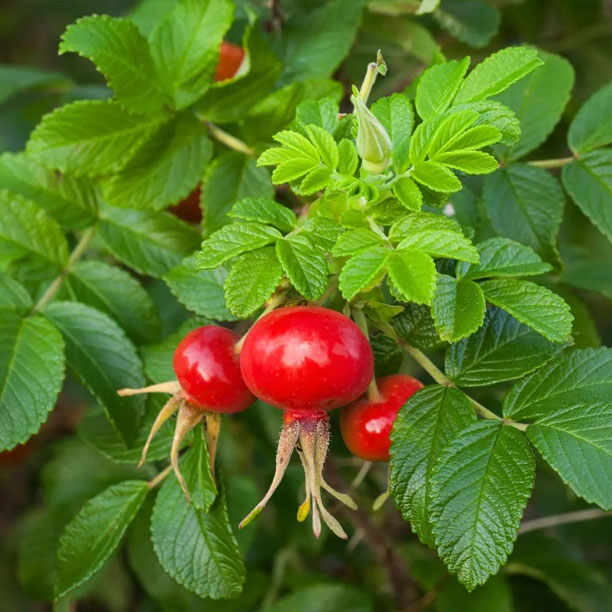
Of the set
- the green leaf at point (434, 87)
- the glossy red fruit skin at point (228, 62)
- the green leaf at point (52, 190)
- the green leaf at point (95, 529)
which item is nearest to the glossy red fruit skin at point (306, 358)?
the green leaf at point (434, 87)

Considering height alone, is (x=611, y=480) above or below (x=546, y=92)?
below

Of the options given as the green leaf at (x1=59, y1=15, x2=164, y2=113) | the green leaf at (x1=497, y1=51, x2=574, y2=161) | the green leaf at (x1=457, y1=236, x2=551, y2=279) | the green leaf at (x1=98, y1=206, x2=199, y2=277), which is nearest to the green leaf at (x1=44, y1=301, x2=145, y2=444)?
the green leaf at (x1=98, y1=206, x2=199, y2=277)

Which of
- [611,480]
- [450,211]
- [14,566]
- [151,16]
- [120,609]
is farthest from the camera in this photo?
[14,566]

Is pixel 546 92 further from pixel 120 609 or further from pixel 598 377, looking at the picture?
pixel 120 609

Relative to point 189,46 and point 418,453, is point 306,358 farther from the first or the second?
point 189,46

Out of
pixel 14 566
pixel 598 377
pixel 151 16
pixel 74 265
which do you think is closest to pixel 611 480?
pixel 598 377
